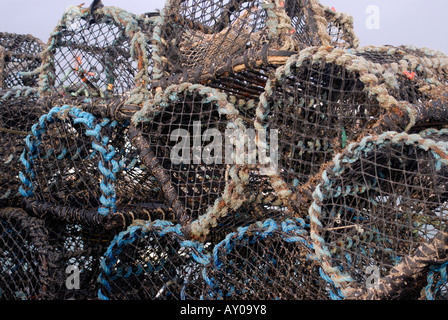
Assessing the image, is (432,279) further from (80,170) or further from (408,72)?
(80,170)

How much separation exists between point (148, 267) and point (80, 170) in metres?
0.55

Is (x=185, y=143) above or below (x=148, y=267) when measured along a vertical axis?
above

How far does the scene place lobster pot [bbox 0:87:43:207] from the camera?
2268 millimetres

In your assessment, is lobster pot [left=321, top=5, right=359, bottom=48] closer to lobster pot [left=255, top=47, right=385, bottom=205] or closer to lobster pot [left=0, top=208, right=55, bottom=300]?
lobster pot [left=255, top=47, right=385, bottom=205]

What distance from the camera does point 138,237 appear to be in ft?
6.23

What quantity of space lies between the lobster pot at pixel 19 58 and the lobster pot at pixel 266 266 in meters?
2.15

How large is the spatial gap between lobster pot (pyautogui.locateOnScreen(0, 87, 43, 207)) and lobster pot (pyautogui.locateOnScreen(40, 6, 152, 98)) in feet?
0.40

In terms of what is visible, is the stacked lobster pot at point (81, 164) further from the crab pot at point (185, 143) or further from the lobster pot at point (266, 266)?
the lobster pot at point (266, 266)

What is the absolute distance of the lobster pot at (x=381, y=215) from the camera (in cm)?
126

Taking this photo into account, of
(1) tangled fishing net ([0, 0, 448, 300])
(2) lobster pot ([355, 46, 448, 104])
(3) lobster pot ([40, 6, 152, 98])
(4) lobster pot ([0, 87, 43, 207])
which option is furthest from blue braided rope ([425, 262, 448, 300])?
(4) lobster pot ([0, 87, 43, 207])

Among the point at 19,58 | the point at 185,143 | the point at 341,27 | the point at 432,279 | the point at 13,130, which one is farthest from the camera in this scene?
the point at 19,58

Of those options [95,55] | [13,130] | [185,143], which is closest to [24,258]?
[13,130]

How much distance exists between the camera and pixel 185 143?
194cm
